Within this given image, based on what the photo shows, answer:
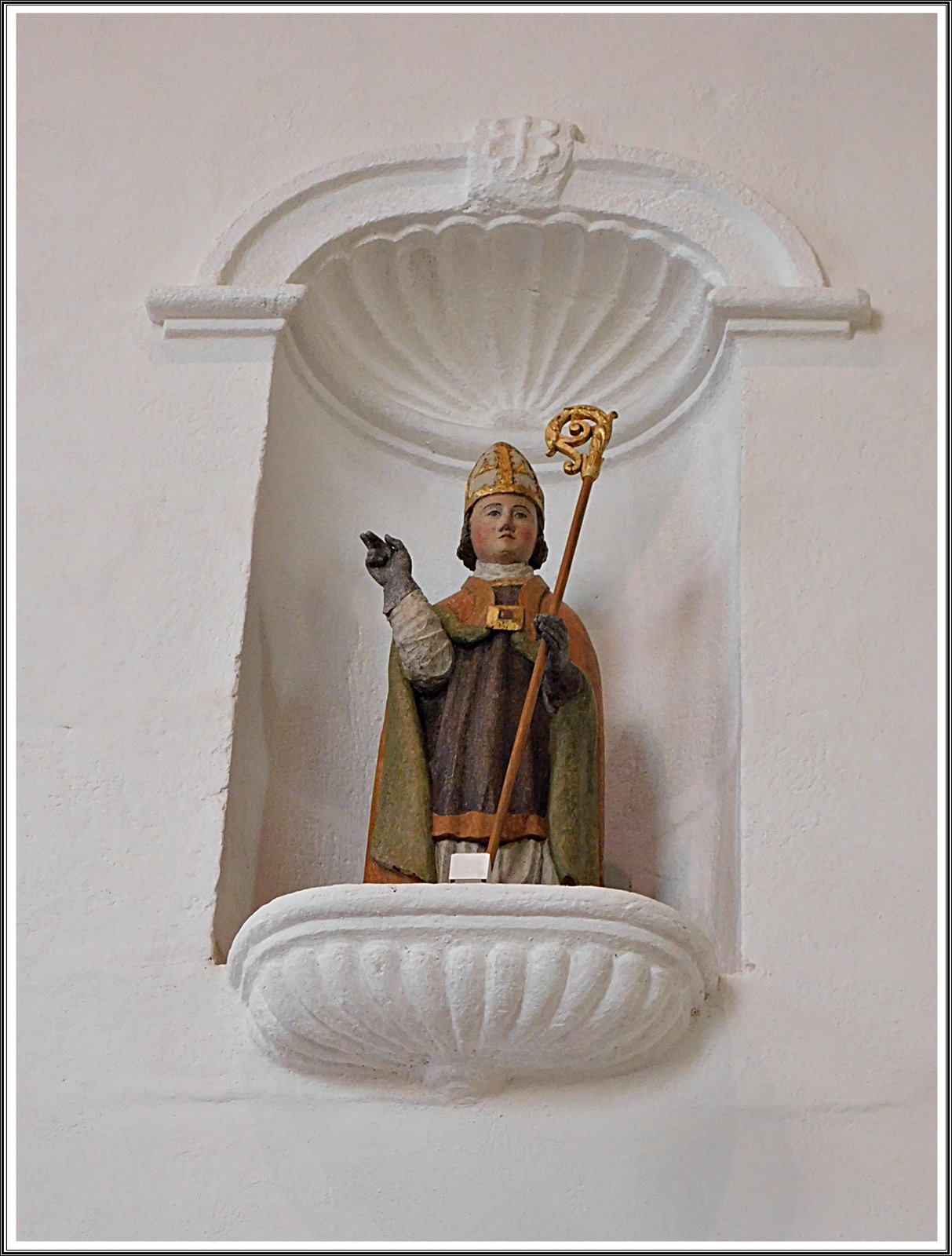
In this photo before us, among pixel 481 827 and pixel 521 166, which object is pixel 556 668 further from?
pixel 521 166

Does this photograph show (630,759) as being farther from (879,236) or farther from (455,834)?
(879,236)

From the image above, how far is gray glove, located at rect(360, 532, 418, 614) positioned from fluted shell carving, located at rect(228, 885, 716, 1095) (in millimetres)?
682

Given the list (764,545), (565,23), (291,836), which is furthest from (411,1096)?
(565,23)

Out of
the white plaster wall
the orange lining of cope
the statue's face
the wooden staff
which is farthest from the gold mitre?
the orange lining of cope

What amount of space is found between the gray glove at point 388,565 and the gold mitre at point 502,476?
259 mm

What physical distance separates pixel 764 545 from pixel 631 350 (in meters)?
0.71

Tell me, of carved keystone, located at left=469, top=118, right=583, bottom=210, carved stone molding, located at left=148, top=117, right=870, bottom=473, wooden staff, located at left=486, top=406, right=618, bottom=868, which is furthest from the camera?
carved keystone, located at left=469, top=118, right=583, bottom=210

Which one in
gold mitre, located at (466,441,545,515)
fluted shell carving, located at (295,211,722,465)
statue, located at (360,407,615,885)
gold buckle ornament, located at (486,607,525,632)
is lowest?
statue, located at (360,407,615,885)

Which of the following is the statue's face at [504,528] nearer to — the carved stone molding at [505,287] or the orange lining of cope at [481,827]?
the carved stone molding at [505,287]

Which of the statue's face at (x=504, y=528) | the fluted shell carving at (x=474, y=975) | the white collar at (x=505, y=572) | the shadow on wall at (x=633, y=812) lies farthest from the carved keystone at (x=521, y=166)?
the fluted shell carving at (x=474, y=975)

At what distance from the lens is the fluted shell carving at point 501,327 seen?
3.88 meters

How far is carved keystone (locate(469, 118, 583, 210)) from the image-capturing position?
3.86 m

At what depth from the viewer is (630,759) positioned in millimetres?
3748

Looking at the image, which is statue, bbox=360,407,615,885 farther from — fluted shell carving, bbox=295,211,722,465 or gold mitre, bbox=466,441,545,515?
fluted shell carving, bbox=295,211,722,465
